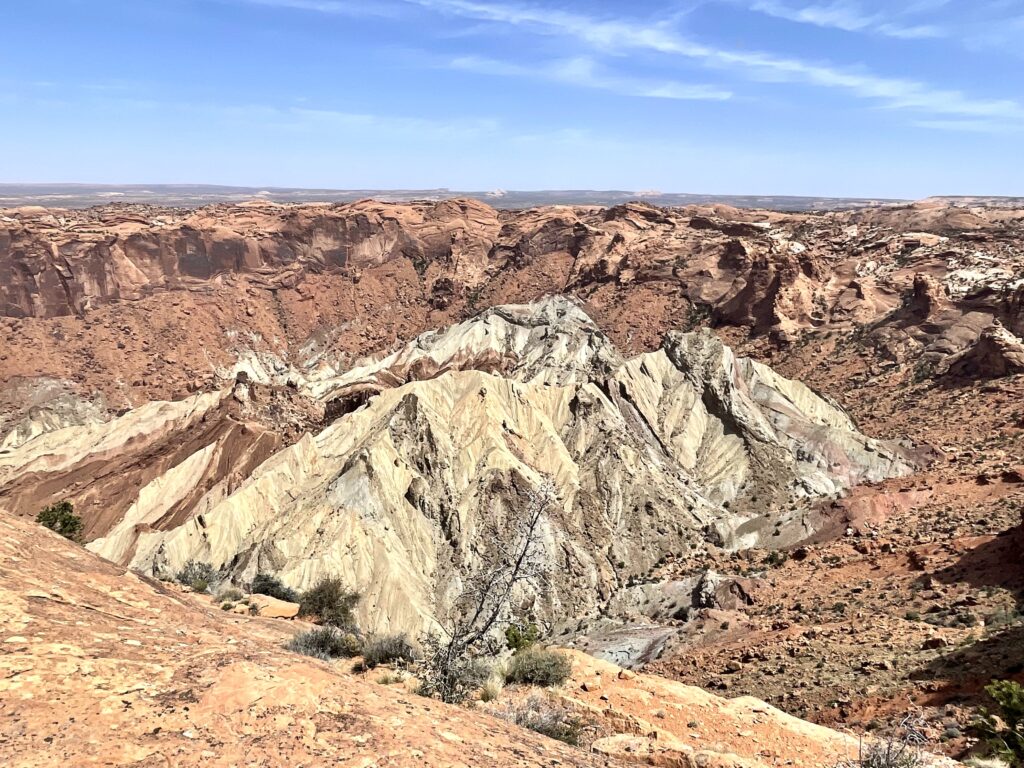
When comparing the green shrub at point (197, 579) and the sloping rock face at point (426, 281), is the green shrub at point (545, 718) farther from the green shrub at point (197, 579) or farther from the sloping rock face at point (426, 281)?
the sloping rock face at point (426, 281)

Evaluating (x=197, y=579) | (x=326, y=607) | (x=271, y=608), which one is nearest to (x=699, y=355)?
(x=326, y=607)

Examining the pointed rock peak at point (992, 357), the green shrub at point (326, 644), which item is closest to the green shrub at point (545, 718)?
the green shrub at point (326, 644)

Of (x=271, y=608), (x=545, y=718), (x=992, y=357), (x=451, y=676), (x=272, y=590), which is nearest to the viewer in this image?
(x=545, y=718)

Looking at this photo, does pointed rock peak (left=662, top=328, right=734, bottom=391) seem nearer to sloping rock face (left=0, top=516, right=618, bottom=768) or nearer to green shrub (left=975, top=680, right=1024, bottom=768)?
green shrub (left=975, top=680, right=1024, bottom=768)

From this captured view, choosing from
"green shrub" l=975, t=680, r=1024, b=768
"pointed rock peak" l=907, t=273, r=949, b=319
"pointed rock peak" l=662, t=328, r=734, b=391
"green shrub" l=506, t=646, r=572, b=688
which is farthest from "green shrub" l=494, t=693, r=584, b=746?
"pointed rock peak" l=907, t=273, r=949, b=319

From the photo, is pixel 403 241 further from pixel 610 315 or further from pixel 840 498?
pixel 840 498

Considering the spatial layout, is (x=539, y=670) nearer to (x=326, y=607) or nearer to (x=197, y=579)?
(x=326, y=607)
